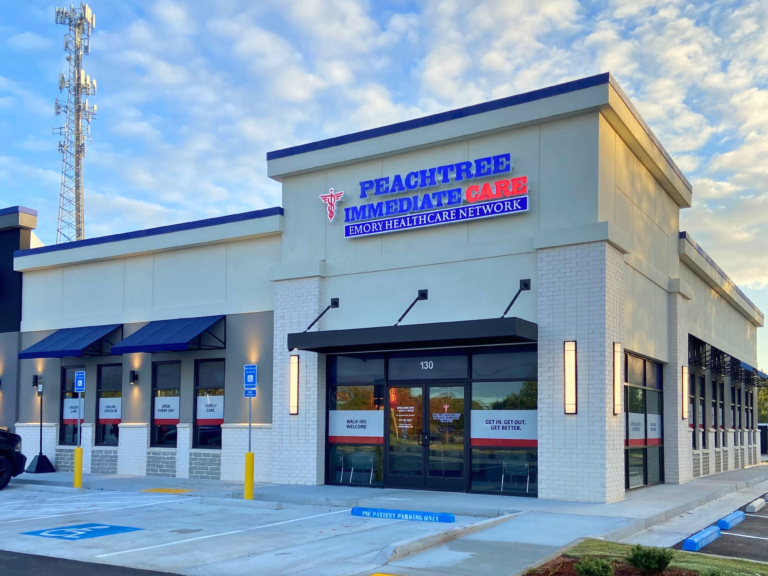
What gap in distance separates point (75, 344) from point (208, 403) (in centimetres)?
482

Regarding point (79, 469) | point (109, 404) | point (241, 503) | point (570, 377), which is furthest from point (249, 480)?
point (109, 404)

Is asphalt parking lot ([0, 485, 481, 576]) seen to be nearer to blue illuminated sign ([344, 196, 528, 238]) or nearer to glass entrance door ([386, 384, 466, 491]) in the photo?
glass entrance door ([386, 384, 466, 491])

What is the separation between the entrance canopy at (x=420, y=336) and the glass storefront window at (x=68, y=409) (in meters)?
9.69

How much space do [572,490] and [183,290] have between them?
12316 millimetres

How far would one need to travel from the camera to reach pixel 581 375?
1514 centimetres

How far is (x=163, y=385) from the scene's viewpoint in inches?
863

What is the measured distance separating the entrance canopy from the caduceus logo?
3.34m

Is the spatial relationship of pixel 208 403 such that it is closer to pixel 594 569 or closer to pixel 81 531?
pixel 81 531

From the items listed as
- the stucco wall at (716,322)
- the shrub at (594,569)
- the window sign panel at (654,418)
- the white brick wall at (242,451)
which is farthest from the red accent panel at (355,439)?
the stucco wall at (716,322)

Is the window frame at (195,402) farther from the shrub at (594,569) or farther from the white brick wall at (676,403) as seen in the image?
the shrub at (594,569)

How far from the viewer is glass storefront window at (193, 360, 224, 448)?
20.8 metres

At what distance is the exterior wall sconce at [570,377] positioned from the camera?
15.0 metres

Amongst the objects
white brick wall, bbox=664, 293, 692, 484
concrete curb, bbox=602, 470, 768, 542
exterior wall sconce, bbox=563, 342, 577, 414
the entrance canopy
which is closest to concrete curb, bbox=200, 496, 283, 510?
the entrance canopy

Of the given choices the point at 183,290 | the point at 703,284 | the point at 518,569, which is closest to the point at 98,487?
the point at 183,290
